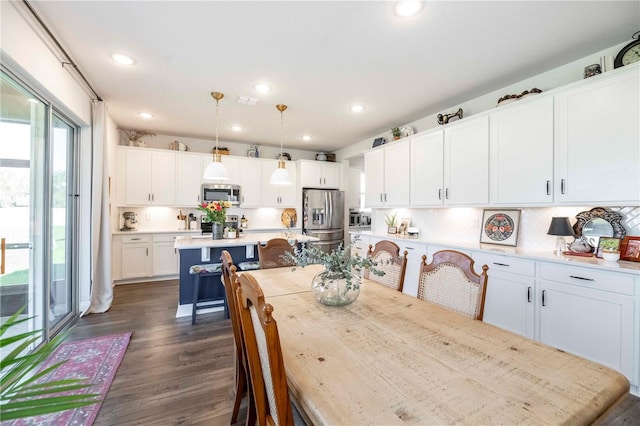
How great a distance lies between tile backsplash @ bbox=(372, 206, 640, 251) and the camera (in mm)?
2591

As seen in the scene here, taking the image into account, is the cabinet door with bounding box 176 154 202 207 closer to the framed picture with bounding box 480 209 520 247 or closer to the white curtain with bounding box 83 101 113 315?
the white curtain with bounding box 83 101 113 315

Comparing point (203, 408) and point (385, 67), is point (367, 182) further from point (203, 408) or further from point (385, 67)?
point (203, 408)

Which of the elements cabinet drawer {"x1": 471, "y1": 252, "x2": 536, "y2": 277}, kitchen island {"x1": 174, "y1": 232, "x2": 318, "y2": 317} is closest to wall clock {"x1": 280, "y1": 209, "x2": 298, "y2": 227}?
kitchen island {"x1": 174, "y1": 232, "x2": 318, "y2": 317}

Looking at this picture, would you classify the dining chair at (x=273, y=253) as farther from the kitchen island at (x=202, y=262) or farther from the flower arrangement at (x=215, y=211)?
the flower arrangement at (x=215, y=211)

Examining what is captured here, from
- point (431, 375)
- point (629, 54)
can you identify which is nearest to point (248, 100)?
point (431, 375)

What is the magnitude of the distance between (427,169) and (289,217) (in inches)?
129

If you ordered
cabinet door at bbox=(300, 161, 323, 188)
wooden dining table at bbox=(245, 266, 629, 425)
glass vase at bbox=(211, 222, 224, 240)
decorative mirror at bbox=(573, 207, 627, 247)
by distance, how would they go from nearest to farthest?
wooden dining table at bbox=(245, 266, 629, 425)
decorative mirror at bbox=(573, 207, 627, 247)
glass vase at bbox=(211, 222, 224, 240)
cabinet door at bbox=(300, 161, 323, 188)

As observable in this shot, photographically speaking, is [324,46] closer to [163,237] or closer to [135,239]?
[163,237]

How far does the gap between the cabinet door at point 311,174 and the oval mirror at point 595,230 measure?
438 cm

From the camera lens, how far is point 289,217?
245 inches

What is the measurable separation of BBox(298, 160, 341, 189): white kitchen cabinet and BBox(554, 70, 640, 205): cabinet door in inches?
163

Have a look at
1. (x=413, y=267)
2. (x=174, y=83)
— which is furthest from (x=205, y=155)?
(x=413, y=267)

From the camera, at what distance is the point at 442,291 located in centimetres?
179

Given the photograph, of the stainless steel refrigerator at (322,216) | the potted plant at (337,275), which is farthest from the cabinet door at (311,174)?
the potted plant at (337,275)
